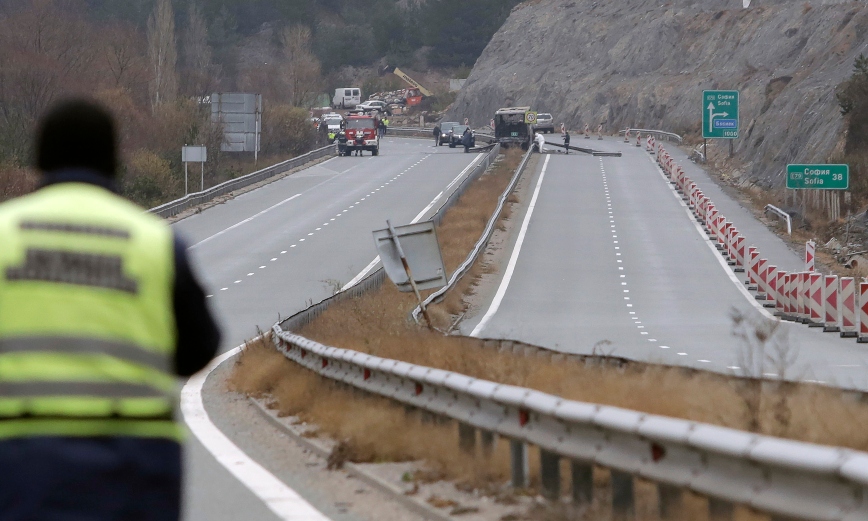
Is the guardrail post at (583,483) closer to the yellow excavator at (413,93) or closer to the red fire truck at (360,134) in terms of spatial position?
the red fire truck at (360,134)

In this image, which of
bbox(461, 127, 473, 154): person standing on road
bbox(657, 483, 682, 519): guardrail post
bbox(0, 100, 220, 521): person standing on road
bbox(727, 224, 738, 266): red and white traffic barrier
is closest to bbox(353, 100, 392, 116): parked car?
bbox(461, 127, 473, 154): person standing on road

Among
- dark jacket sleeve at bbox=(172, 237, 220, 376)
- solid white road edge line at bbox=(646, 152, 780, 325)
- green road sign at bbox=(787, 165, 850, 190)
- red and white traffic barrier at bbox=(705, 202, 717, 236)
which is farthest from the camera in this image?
red and white traffic barrier at bbox=(705, 202, 717, 236)

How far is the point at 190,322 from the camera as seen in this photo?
4059 mm

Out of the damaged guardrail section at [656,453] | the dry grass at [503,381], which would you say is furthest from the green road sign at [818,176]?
the damaged guardrail section at [656,453]

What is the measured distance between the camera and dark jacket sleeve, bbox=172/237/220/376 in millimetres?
3990

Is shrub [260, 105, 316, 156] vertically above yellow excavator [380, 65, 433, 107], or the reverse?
yellow excavator [380, 65, 433, 107]

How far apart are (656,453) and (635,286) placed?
104ft

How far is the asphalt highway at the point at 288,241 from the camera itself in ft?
35.2

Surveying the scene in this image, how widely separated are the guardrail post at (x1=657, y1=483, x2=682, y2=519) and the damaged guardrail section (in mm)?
12

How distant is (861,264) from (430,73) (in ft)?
473

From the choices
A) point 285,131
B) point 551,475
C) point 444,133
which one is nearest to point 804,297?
point 551,475

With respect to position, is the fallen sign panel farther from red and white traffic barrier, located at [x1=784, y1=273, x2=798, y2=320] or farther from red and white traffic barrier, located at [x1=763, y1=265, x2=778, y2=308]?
red and white traffic barrier, located at [x1=763, y1=265, x2=778, y2=308]

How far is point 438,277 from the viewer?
20.9 meters

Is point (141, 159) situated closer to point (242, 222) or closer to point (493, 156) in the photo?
point (242, 222)
